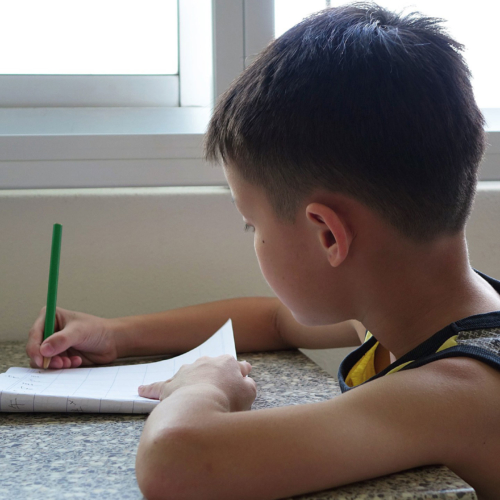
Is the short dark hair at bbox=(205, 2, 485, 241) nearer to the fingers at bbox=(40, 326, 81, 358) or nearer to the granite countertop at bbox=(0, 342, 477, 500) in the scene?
the granite countertop at bbox=(0, 342, 477, 500)

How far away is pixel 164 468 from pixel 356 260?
0.84 ft

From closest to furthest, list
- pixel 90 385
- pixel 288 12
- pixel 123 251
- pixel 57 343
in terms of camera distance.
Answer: pixel 90 385, pixel 57 343, pixel 123 251, pixel 288 12

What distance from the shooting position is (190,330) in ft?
Answer: 3.06

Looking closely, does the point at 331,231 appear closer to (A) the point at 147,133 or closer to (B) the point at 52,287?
(B) the point at 52,287

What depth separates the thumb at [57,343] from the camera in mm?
788

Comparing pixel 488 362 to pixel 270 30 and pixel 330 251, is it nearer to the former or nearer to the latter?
pixel 330 251

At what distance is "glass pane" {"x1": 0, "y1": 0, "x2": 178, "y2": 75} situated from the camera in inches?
48.7

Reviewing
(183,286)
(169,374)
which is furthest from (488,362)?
(183,286)

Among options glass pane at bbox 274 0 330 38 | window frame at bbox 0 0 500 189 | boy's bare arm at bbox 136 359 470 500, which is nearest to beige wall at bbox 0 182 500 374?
window frame at bbox 0 0 500 189

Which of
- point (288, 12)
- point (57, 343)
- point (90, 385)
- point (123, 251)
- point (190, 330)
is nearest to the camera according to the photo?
point (90, 385)

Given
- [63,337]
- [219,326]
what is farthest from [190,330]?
[63,337]

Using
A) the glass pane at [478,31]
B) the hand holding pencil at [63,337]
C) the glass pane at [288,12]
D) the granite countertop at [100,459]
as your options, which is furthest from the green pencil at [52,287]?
the glass pane at [478,31]

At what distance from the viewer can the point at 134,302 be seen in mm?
1074

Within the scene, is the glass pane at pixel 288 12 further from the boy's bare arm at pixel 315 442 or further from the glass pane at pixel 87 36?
the boy's bare arm at pixel 315 442
